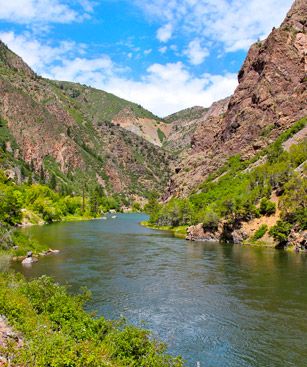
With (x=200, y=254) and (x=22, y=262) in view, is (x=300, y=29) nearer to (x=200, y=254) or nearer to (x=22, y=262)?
(x=200, y=254)

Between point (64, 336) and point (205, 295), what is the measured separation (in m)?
19.9

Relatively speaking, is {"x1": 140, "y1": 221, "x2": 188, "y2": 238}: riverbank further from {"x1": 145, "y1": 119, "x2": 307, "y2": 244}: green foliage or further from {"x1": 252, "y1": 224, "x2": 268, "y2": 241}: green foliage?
{"x1": 252, "y1": 224, "x2": 268, "y2": 241}: green foliage

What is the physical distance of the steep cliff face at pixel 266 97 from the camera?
409ft

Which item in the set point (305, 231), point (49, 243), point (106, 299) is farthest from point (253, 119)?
point (106, 299)

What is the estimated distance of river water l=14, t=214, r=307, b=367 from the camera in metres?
24.7

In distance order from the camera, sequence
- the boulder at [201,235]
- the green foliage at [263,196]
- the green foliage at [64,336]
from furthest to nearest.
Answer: the boulder at [201,235] → the green foliage at [263,196] → the green foliage at [64,336]

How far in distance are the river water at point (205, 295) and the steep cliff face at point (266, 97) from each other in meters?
70.0

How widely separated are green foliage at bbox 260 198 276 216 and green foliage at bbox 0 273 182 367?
167ft

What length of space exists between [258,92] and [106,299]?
114266mm

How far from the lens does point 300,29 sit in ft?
446

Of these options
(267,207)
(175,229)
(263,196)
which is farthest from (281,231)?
(175,229)

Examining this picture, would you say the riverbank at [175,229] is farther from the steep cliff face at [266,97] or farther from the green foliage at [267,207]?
the steep cliff face at [266,97]

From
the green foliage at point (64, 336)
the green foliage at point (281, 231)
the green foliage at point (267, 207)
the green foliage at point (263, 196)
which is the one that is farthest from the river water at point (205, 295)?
the green foliage at point (263, 196)

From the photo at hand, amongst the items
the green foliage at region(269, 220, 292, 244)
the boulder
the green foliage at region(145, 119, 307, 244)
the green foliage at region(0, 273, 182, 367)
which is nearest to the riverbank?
the green foliage at region(145, 119, 307, 244)
